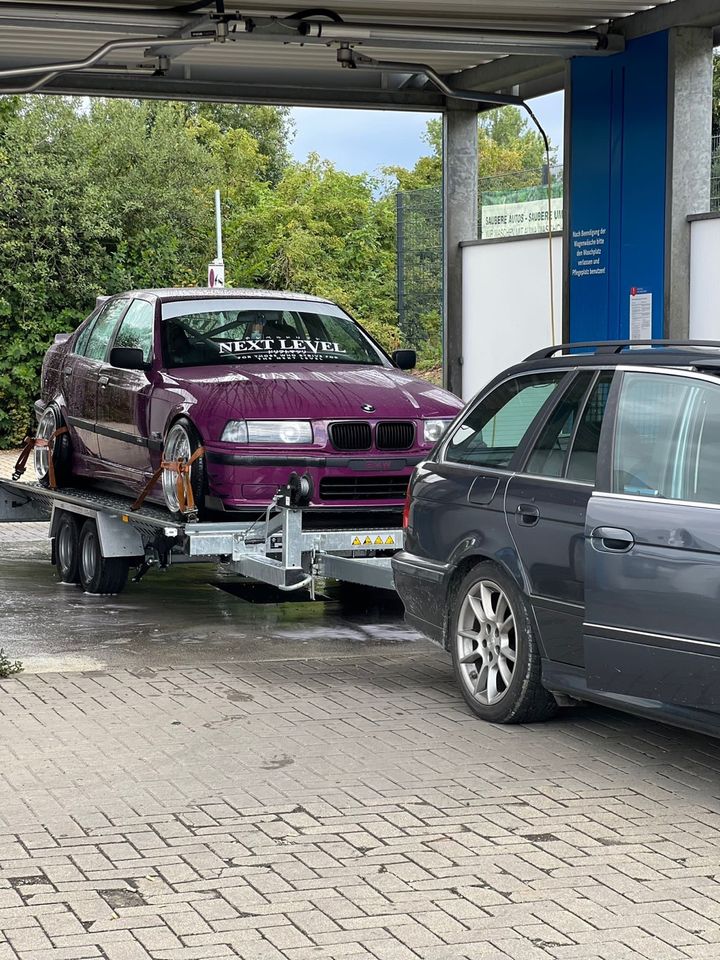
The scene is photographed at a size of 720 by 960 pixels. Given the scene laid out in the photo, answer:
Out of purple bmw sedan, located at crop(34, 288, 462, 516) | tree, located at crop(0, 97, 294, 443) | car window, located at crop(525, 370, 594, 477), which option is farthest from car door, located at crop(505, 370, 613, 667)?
tree, located at crop(0, 97, 294, 443)

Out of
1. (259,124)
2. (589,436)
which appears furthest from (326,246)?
(589,436)

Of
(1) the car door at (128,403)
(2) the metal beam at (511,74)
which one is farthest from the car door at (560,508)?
(2) the metal beam at (511,74)

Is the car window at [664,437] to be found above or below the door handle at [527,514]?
above

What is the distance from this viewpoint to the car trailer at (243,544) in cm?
941

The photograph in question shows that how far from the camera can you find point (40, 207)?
28156 mm

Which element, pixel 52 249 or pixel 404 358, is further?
pixel 52 249

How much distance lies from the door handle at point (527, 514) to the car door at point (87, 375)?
218 inches

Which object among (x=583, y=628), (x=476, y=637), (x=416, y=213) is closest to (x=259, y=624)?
(x=476, y=637)

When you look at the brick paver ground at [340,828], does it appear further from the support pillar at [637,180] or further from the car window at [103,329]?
the support pillar at [637,180]

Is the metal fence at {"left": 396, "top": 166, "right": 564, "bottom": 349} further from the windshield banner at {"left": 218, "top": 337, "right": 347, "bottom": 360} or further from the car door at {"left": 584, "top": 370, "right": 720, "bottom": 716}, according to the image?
the car door at {"left": 584, "top": 370, "right": 720, "bottom": 716}

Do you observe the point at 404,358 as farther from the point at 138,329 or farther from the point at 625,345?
the point at 625,345

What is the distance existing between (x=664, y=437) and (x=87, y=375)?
6757mm

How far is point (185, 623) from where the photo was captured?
10.8 meters

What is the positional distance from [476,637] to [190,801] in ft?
6.36
